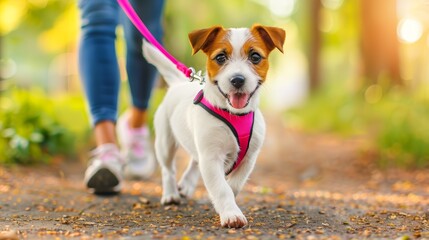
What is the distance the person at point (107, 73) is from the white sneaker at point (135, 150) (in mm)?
284

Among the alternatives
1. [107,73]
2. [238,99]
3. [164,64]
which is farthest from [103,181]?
[238,99]

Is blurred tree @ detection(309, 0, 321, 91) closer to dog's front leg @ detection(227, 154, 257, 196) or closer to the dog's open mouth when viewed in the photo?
dog's front leg @ detection(227, 154, 257, 196)

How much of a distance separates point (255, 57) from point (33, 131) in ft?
10.6

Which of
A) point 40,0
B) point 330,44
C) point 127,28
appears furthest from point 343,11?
point 127,28

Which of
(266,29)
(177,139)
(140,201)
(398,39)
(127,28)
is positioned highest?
(398,39)

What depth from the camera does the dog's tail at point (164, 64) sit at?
376 centimetres

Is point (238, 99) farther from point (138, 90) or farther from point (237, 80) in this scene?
point (138, 90)

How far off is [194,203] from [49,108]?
3256 millimetres

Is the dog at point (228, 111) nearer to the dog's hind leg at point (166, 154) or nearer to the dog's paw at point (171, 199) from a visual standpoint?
the dog's hind leg at point (166, 154)

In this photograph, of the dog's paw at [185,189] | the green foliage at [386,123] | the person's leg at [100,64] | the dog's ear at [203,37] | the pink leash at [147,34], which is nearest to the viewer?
the dog's ear at [203,37]

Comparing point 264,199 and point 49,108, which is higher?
point 49,108

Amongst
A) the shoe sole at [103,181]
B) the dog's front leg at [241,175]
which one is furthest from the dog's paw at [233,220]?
the shoe sole at [103,181]

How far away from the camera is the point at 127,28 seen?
432 cm

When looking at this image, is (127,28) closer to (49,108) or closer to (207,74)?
(207,74)
